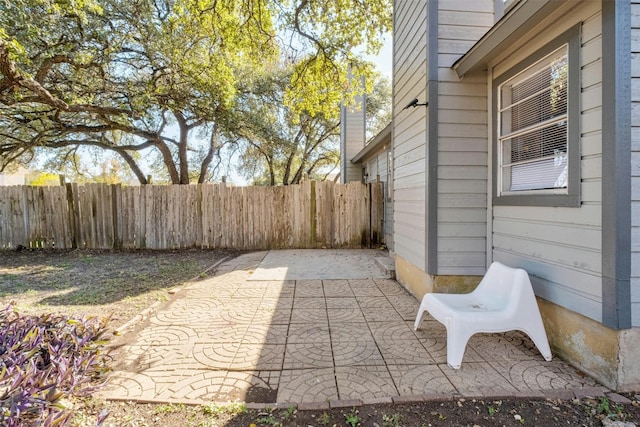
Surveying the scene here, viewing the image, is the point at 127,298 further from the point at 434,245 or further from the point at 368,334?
the point at 434,245

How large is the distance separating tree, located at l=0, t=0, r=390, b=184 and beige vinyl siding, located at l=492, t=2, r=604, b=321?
3.69 metres

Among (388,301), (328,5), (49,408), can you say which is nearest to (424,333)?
(388,301)

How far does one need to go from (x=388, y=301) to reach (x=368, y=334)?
3.33 ft

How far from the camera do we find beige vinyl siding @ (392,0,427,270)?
3.77 metres

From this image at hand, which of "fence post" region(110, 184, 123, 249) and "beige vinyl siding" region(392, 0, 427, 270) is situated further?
"fence post" region(110, 184, 123, 249)

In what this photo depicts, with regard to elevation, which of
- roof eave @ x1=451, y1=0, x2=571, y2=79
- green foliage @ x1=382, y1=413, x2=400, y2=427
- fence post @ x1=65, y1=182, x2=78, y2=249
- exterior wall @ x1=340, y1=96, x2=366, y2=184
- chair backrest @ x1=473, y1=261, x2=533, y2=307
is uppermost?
exterior wall @ x1=340, y1=96, x2=366, y2=184

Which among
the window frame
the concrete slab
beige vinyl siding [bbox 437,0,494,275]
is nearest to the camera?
the window frame

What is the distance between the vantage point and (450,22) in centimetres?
356

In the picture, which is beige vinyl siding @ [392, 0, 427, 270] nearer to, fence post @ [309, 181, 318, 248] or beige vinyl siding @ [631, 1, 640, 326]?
beige vinyl siding @ [631, 1, 640, 326]

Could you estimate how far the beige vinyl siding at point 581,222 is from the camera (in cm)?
214

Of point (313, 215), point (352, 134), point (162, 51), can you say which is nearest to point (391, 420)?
point (313, 215)

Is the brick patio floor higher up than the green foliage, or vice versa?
the brick patio floor

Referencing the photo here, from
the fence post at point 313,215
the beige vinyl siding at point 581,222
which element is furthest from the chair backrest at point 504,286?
the fence post at point 313,215

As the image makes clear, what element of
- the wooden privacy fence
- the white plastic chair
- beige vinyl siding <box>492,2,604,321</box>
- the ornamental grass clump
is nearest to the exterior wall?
the wooden privacy fence
